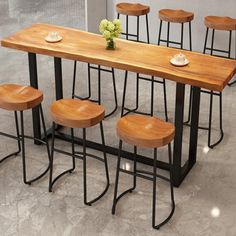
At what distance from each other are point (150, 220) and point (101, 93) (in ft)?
7.70

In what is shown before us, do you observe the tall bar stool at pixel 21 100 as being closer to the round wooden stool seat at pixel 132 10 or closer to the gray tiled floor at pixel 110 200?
the gray tiled floor at pixel 110 200

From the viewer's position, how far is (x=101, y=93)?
618cm

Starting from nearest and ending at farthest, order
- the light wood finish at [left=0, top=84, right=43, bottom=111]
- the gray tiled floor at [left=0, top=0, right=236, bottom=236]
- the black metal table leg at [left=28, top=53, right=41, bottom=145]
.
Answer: the gray tiled floor at [left=0, top=0, right=236, bottom=236] → the light wood finish at [left=0, top=84, right=43, bottom=111] → the black metal table leg at [left=28, top=53, right=41, bottom=145]

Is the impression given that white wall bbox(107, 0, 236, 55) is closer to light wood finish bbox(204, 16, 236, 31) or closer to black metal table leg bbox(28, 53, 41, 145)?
light wood finish bbox(204, 16, 236, 31)

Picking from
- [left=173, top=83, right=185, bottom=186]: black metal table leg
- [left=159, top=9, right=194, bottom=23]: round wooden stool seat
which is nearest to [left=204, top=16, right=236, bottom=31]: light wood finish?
[left=159, top=9, right=194, bottom=23]: round wooden stool seat

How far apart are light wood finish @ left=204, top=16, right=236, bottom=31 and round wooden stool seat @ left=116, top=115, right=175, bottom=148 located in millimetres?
2253

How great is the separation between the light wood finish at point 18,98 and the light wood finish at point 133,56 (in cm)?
35

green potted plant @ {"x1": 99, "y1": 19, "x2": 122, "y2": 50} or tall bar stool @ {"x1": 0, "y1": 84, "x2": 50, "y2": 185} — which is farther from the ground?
green potted plant @ {"x1": 99, "y1": 19, "x2": 122, "y2": 50}

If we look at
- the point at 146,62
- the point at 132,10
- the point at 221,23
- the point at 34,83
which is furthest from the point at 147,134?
the point at 132,10

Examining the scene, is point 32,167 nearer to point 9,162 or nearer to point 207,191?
point 9,162

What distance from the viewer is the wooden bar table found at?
4.13 meters

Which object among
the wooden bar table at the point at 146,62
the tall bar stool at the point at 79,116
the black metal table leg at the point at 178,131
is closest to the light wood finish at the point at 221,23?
the wooden bar table at the point at 146,62

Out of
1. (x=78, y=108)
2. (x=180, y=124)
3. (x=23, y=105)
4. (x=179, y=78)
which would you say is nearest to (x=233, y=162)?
(x=180, y=124)

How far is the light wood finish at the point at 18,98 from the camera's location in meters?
4.38
